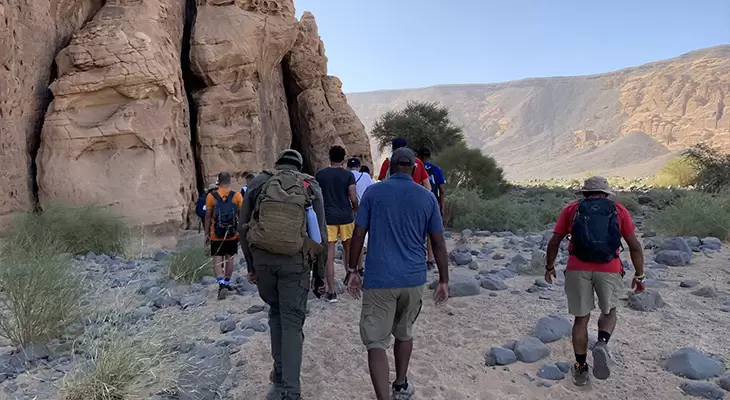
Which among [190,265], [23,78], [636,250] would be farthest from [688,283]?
[23,78]

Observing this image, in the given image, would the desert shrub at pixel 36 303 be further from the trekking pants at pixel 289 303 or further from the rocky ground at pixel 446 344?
the trekking pants at pixel 289 303

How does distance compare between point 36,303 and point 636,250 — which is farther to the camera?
point 36,303

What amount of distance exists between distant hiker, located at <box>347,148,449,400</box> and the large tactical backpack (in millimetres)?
425

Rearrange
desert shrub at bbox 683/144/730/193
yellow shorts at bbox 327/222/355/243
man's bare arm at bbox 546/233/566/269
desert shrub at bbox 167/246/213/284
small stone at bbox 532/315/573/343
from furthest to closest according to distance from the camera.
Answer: desert shrub at bbox 683/144/730/193 → desert shrub at bbox 167/246/213/284 → yellow shorts at bbox 327/222/355/243 → small stone at bbox 532/315/573/343 → man's bare arm at bbox 546/233/566/269

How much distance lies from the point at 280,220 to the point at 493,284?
3.89 m

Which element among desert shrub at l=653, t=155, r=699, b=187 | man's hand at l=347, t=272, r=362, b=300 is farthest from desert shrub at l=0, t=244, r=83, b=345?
desert shrub at l=653, t=155, r=699, b=187

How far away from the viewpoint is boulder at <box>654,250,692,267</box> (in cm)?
772

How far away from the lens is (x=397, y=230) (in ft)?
11.4

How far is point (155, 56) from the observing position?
35.9 feet

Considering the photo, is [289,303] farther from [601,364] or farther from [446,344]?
[601,364]

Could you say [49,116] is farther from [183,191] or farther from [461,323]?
[461,323]

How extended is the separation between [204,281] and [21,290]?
3.04 m

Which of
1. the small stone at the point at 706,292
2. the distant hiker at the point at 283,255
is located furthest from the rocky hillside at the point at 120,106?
the small stone at the point at 706,292

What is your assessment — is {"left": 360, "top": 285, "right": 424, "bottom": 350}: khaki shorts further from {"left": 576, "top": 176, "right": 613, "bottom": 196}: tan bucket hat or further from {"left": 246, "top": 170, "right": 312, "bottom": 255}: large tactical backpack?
{"left": 576, "top": 176, "right": 613, "bottom": 196}: tan bucket hat
